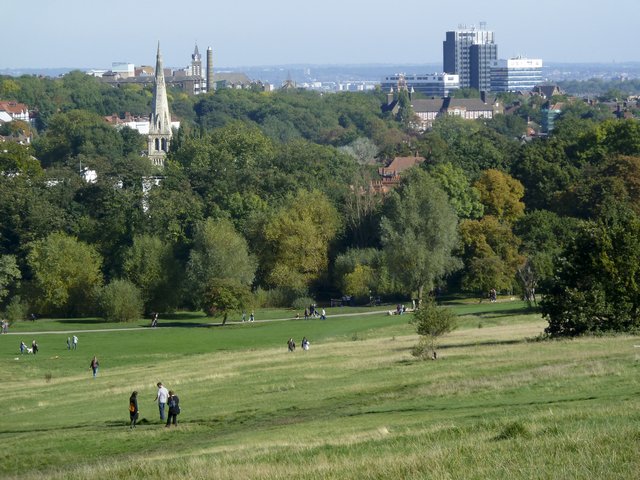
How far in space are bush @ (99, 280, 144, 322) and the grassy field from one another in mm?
18352

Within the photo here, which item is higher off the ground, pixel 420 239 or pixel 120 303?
pixel 420 239

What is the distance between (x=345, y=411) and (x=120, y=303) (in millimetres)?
46146

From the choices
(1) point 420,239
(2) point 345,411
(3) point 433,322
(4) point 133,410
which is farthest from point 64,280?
(2) point 345,411

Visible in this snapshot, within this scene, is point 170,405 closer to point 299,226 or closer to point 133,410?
point 133,410

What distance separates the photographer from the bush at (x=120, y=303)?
2864 inches

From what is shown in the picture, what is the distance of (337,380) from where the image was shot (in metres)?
34.6

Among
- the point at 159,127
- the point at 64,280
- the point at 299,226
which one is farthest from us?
the point at 159,127

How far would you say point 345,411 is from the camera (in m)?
28.0

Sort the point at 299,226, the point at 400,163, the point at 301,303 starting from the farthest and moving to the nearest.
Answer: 1. the point at 400,163
2. the point at 299,226
3. the point at 301,303

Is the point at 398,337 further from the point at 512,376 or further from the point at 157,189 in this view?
the point at 157,189

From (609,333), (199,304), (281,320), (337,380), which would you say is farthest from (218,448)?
(199,304)

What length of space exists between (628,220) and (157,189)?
170ft

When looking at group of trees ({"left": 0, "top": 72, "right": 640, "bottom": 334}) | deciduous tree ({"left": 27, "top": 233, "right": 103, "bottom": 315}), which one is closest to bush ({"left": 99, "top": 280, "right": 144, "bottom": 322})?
group of trees ({"left": 0, "top": 72, "right": 640, "bottom": 334})

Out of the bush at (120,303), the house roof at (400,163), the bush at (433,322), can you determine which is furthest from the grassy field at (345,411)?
the house roof at (400,163)
